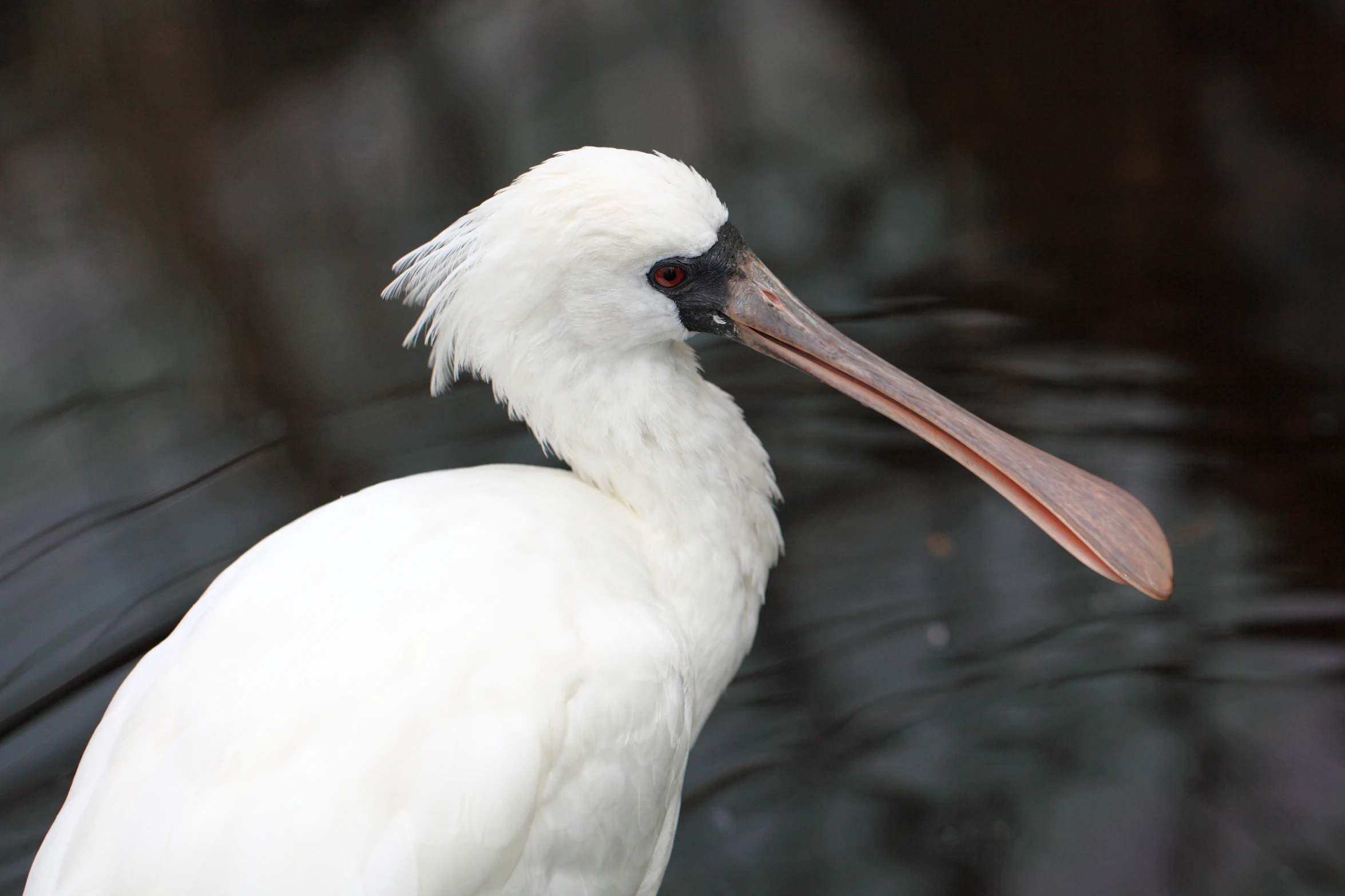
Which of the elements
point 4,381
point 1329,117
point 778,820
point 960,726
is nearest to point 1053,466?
point 960,726

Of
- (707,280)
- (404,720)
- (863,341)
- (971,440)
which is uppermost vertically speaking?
(707,280)

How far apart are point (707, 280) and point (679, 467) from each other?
32cm

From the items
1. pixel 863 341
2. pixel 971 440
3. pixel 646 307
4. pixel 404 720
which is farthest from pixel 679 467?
pixel 863 341

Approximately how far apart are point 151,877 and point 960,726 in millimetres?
1715

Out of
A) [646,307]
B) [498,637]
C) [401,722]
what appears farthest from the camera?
[646,307]

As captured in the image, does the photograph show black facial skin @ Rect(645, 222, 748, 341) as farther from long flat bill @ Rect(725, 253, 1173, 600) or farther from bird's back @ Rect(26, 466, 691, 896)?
bird's back @ Rect(26, 466, 691, 896)

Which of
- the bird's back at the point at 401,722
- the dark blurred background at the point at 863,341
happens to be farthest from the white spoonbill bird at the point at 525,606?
the dark blurred background at the point at 863,341

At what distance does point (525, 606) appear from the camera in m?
1.75

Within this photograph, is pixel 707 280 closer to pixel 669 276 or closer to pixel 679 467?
pixel 669 276

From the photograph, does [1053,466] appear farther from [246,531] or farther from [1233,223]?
[246,531]

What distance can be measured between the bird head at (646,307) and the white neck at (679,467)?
4 cm

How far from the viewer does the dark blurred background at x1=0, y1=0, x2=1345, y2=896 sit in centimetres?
255

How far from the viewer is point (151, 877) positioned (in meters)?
1.52

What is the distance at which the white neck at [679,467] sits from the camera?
1.98m
